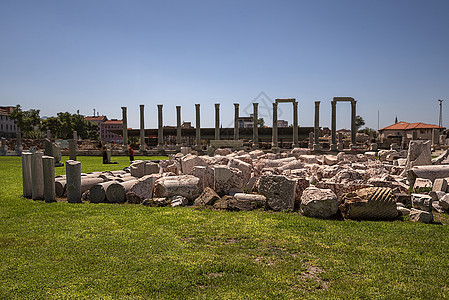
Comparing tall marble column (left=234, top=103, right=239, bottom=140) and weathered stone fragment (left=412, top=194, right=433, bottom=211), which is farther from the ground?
tall marble column (left=234, top=103, right=239, bottom=140)

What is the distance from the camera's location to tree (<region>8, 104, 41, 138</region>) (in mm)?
67062

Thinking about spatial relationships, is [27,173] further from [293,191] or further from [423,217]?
[423,217]

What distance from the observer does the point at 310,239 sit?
5.09 m

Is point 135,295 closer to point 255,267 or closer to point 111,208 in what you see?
point 255,267

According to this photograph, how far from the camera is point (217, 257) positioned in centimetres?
432

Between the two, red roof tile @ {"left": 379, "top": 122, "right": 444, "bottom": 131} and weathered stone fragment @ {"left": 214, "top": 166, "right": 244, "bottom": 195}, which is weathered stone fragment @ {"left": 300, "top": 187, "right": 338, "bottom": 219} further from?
red roof tile @ {"left": 379, "top": 122, "right": 444, "bottom": 131}

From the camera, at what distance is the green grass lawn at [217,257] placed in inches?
135

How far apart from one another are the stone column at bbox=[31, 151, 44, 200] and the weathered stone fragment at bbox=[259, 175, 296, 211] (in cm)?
607

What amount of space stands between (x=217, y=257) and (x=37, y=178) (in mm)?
6436

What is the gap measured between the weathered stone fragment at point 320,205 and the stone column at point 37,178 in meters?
6.93

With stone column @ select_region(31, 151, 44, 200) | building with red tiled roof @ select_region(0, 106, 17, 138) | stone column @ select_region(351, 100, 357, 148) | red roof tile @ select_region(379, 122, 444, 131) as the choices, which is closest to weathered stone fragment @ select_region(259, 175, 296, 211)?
stone column @ select_region(31, 151, 44, 200)

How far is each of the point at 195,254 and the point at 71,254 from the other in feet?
5.93

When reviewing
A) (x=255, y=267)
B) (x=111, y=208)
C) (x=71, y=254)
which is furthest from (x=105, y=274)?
(x=111, y=208)

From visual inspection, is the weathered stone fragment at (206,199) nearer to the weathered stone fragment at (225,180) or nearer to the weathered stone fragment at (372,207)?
the weathered stone fragment at (225,180)
